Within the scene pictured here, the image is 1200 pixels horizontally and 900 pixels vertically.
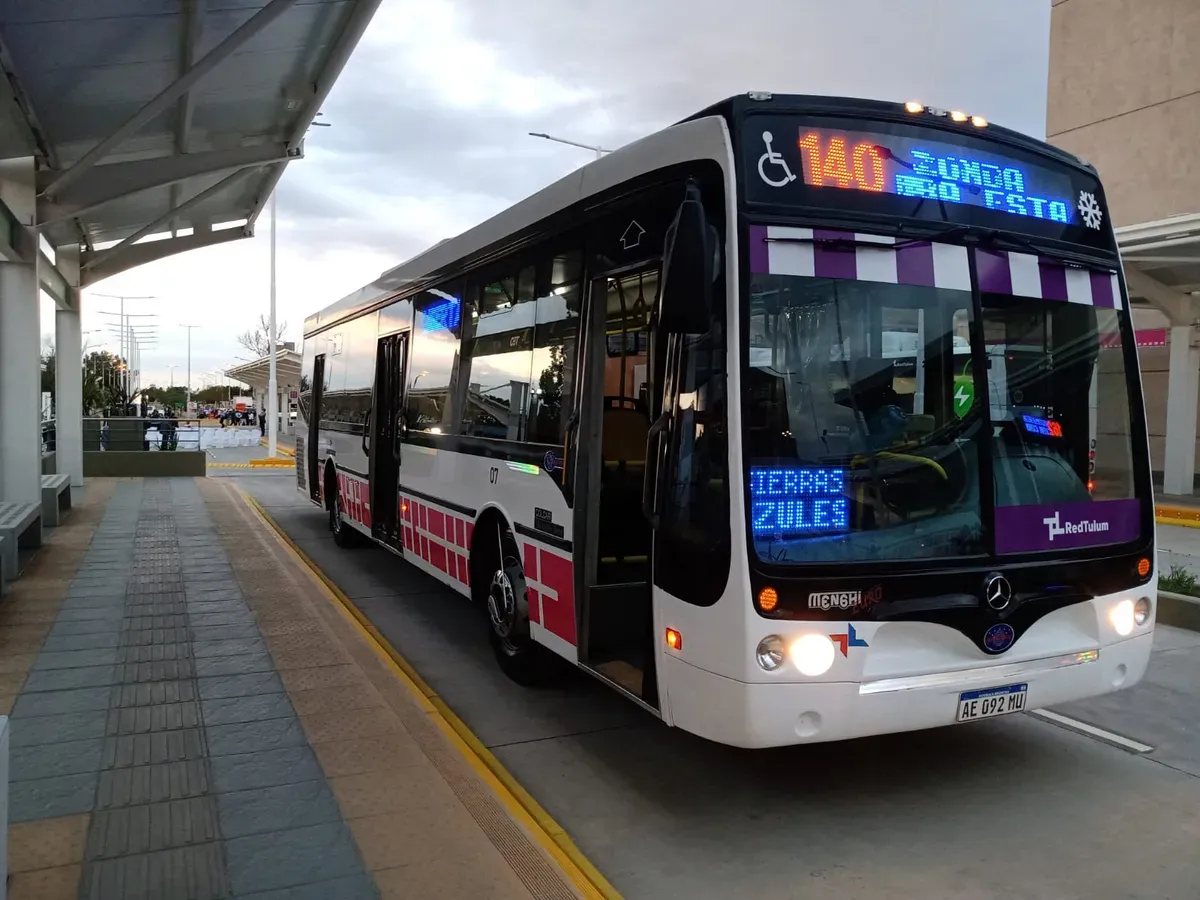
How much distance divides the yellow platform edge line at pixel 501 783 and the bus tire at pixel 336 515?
13.8 ft

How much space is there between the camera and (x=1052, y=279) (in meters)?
4.50

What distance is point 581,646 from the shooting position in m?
5.16

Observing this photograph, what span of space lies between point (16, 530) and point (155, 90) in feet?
15.1

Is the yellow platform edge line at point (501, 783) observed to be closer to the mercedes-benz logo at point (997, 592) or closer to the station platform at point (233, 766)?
the station platform at point (233, 766)

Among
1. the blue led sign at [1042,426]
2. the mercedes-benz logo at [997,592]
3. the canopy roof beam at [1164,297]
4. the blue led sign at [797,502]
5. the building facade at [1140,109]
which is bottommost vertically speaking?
the mercedes-benz logo at [997,592]

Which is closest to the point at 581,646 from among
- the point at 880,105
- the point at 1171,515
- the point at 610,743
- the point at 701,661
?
the point at 610,743

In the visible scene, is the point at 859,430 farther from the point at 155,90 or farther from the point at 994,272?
the point at 155,90

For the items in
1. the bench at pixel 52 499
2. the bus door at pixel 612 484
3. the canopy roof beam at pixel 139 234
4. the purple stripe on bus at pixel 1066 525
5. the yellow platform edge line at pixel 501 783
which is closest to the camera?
the yellow platform edge line at pixel 501 783

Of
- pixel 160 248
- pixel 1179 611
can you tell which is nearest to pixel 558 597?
pixel 1179 611

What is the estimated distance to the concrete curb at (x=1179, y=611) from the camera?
26.3ft

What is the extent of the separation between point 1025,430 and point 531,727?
3.17m

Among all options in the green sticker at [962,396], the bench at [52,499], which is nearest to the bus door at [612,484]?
the green sticker at [962,396]

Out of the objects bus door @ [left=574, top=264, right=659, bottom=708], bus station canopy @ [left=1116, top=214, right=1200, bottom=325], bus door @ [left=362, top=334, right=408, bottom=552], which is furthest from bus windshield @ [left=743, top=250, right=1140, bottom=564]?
bus station canopy @ [left=1116, top=214, right=1200, bottom=325]

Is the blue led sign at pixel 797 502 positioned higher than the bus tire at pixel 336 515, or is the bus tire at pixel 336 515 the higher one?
the blue led sign at pixel 797 502
